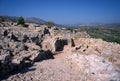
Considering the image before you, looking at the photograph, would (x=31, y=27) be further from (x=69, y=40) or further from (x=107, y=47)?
(x=107, y=47)

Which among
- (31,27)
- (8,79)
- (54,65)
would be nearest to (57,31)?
(31,27)

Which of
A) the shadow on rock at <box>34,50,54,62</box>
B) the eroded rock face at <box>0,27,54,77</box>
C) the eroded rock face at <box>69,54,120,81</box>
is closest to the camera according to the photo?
the eroded rock face at <box>69,54,120,81</box>

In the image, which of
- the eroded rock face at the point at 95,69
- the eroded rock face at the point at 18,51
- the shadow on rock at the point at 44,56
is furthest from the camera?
the shadow on rock at the point at 44,56

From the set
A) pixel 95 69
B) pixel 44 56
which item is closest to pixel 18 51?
pixel 44 56

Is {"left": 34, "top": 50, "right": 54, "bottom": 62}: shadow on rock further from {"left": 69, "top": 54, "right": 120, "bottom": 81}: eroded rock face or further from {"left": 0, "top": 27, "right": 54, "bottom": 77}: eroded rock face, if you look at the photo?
{"left": 69, "top": 54, "right": 120, "bottom": 81}: eroded rock face

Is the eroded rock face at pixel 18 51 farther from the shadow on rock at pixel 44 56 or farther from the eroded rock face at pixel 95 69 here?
the eroded rock face at pixel 95 69

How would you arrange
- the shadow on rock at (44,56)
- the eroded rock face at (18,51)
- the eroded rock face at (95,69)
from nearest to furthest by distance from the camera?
1. the eroded rock face at (95,69)
2. the eroded rock face at (18,51)
3. the shadow on rock at (44,56)

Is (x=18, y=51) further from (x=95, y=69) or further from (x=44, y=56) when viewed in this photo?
(x=95, y=69)

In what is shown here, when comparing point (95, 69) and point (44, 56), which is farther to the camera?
point (44, 56)

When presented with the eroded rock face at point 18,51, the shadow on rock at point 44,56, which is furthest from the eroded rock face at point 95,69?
the eroded rock face at point 18,51

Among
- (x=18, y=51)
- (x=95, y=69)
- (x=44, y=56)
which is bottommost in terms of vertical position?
(x=95, y=69)

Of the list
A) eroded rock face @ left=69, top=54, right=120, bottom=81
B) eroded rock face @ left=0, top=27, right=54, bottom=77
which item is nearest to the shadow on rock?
eroded rock face @ left=0, top=27, right=54, bottom=77

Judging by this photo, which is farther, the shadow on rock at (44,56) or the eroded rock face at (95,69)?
the shadow on rock at (44,56)

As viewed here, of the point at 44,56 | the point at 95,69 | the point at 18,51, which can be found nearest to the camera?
the point at 95,69
